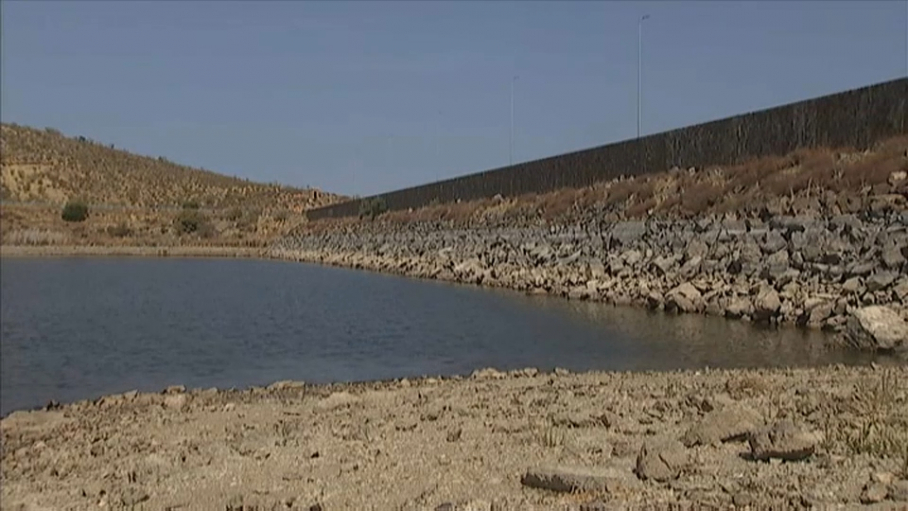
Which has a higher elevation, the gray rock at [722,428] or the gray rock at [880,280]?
the gray rock at [880,280]

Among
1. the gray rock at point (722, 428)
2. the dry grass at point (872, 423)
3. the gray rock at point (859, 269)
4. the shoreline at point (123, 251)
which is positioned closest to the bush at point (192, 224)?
the shoreline at point (123, 251)

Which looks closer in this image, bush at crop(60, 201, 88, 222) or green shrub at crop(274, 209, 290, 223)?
bush at crop(60, 201, 88, 222)

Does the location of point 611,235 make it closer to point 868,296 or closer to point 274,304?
point 274,304

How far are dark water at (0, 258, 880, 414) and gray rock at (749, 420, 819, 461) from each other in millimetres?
7712

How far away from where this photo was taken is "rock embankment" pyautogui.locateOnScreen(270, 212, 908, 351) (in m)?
17.2

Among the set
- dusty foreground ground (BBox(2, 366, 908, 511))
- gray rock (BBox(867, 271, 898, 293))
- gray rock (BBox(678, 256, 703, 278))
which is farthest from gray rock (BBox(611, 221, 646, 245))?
dusty foreground ground (BBox(2, 366, 908, 511))

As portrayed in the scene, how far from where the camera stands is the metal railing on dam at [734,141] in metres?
23.5

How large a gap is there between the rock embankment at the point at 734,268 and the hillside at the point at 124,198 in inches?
2007

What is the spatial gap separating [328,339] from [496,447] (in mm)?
12373

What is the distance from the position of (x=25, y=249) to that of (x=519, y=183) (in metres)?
41.6

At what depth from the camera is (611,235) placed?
29.8m

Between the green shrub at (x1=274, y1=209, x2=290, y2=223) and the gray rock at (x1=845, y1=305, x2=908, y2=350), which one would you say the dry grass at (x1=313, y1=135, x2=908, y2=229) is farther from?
the green shrub at (x1=274, y1=209, x2=290, y2=223)

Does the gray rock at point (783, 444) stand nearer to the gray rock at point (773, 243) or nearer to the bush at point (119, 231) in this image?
the gray rock at point (773, 243)

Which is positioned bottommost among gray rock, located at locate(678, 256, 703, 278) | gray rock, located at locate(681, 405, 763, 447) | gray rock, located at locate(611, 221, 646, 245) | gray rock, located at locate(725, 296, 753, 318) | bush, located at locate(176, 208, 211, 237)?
gray rock, located at locate(681, 405, 763, 447)
